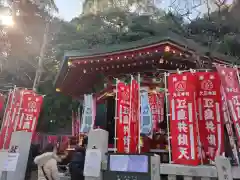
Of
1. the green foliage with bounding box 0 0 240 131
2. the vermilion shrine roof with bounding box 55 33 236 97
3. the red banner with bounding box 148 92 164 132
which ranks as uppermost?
the green foliage with bounding box 0 0 240 131

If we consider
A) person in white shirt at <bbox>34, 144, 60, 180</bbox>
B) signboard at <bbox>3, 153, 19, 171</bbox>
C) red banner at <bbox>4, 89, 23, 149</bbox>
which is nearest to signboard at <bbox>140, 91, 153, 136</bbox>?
person in white shirt at <bbox>34, 144, 60, 180</bbox>

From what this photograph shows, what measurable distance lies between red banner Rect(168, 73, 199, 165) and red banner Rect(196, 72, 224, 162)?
0.32 m

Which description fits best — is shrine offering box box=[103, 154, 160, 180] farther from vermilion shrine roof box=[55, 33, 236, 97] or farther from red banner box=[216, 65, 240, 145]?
vermilion shrine roof box=[55, 33, 236, 97]

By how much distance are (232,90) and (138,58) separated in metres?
4.06

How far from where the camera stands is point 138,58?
321 inches

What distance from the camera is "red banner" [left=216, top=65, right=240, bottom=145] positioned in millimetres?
4461

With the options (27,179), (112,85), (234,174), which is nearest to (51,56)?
(112,85)

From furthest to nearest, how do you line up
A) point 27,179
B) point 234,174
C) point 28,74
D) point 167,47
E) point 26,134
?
1. point 28,74
2. point 27,179
3. point 167,47
4. point 26,134
5. point 234,174

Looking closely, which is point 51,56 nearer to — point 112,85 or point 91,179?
point 112,85

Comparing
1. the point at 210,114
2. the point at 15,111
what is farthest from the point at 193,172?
the point at 15,111

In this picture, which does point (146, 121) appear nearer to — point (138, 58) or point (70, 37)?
point (138, 58)

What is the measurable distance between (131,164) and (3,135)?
234 inches

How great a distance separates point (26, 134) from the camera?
6477 mm

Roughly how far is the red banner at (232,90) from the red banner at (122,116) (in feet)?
8.88
